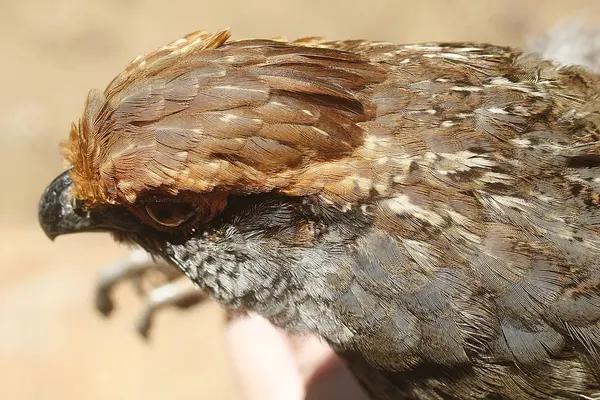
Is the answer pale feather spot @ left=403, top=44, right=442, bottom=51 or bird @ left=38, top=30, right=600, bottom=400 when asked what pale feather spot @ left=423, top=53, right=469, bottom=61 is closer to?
pale feather spot @ left=403, top=44, right=442, bottom=51

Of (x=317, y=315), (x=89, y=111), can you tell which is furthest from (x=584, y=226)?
(x=89, y=111)

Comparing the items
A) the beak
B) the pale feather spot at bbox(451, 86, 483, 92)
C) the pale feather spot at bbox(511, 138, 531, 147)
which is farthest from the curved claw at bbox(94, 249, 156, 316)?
the pale feather spot at bbox(511, 138, 531, 147)

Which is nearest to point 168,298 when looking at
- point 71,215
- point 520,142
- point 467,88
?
point 71,215

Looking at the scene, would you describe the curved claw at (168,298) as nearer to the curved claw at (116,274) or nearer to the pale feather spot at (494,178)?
the curved claw at (116,274)

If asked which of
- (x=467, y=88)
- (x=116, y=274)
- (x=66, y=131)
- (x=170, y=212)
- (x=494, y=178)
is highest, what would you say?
(x=66, y=131)

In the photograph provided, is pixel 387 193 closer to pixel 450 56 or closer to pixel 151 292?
pixel 450 56

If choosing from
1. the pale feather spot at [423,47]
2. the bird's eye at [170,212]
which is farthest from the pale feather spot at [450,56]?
the bird's eye at [170,212]

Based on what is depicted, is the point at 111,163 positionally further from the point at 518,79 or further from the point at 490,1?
the point at 490,1
